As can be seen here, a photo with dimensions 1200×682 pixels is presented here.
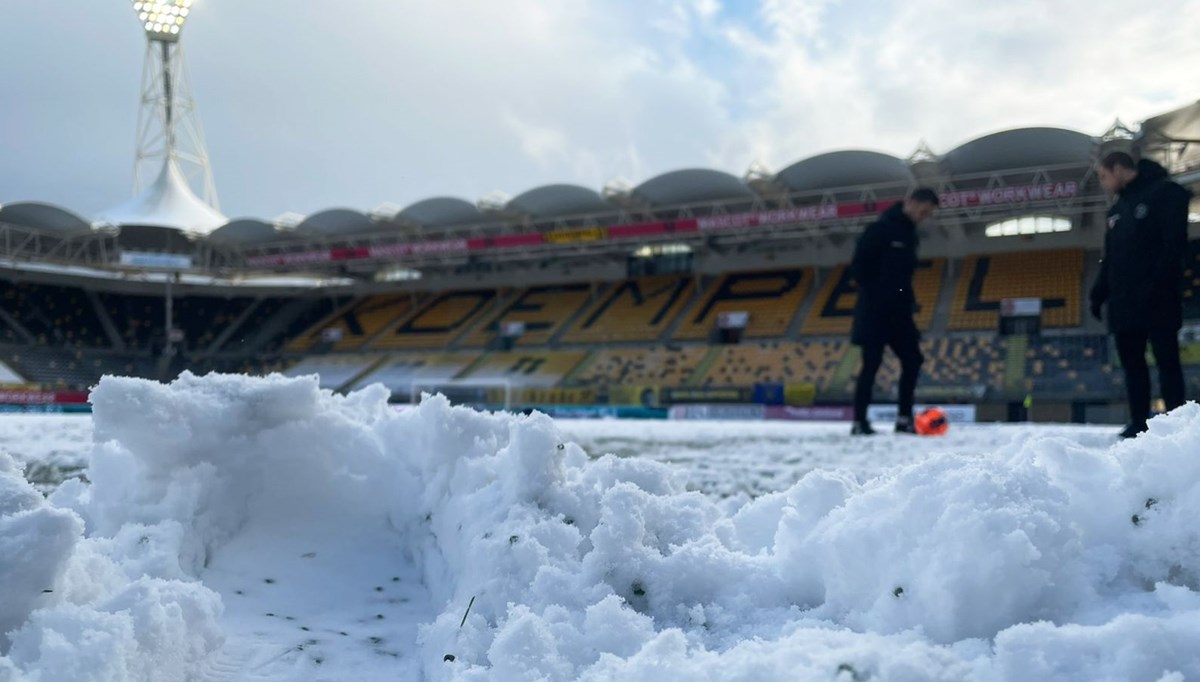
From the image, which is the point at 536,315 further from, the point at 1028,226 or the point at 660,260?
the point at 1028,226

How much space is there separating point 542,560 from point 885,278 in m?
4.91

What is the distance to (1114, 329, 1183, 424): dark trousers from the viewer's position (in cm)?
388

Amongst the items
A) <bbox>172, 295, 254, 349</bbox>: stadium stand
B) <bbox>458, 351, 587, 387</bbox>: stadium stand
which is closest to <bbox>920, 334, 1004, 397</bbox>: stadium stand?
<bbox>458, 351, 587, 387</bbox>: stadium stand

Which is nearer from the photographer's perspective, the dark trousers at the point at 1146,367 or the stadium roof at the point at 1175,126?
the dark trousers at the point at 1146,367

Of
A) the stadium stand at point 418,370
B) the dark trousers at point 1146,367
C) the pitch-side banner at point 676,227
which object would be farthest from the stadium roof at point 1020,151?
the dark trousers at point 1146,367

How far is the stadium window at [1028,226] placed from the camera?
21.8 metres

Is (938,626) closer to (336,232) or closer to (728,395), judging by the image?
(728,395)

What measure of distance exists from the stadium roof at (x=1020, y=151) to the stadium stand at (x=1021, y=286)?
13.0ft

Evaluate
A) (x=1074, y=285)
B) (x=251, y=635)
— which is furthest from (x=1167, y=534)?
(x=1074, y=285)

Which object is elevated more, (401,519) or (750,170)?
(750,170)

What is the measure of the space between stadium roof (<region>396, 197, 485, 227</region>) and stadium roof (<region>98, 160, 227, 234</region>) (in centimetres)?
751

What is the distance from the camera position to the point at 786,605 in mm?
1276

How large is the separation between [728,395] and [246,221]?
16.7m

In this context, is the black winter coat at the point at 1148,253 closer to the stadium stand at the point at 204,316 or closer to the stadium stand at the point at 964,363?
the stadium stand at the point at 964,363
